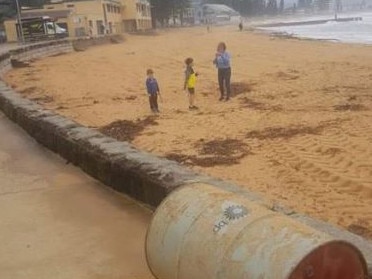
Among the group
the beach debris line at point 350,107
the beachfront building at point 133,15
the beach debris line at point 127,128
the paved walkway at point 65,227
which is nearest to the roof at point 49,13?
the beachfront building at point 133,15

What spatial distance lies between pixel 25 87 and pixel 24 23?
26.0m

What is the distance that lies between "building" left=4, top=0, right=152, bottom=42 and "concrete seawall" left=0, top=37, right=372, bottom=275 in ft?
123

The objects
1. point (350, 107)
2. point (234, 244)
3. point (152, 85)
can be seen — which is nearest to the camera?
point (234, 244)

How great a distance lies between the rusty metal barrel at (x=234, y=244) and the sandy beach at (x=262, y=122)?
287 centimetres

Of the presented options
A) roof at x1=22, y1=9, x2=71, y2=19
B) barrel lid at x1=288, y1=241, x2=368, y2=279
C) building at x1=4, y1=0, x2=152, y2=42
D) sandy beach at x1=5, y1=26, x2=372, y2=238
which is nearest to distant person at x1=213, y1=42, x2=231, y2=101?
sandy beach at x1=5, y1=26, x2=372, y2=238

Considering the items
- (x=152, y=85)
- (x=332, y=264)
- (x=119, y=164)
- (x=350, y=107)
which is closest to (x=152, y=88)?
(x=152, y=85)

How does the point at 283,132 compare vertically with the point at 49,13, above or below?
below

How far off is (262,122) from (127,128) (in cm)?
277

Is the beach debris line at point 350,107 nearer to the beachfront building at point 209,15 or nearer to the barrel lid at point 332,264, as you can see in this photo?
the barrel lid at point 332,264

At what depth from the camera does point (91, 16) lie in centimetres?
5772

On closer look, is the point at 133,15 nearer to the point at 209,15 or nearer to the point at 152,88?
the point at 209,15

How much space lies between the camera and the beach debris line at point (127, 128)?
420 inches

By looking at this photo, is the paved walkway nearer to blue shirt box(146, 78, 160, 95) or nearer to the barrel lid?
the barrel lid

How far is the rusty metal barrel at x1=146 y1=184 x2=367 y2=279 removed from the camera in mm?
2369
